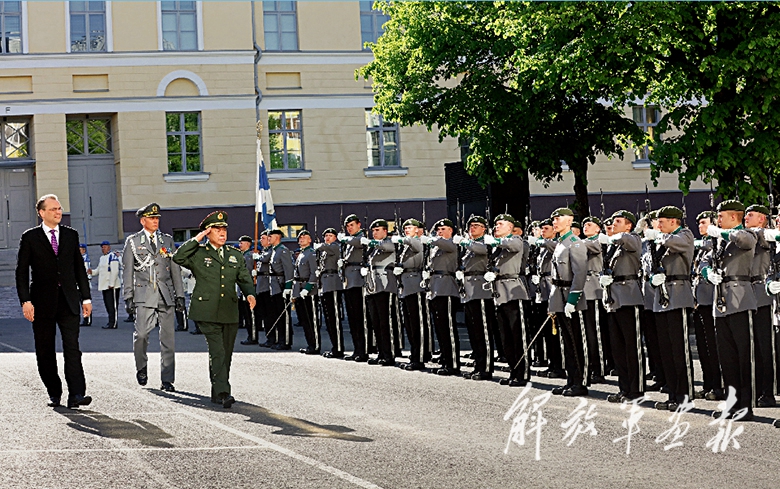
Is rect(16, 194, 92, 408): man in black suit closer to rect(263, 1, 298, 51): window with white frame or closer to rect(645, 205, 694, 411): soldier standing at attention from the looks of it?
rect(645, 205, 694, 411): soldier standing at attention

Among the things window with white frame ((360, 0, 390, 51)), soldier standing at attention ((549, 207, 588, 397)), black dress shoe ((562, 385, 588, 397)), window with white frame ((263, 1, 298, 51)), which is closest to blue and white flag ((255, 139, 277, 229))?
window with white frame ((263, 1, 298, 51))

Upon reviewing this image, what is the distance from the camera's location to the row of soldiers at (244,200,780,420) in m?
11.7

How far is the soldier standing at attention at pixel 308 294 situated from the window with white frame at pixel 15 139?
65.2 feet

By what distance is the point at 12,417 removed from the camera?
1130 centimetres

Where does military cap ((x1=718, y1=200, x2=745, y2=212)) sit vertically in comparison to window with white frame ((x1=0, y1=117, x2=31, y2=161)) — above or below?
below

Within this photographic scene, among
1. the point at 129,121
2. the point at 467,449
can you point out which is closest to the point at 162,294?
the point at 467,449

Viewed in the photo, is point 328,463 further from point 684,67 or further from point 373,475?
point 684,67

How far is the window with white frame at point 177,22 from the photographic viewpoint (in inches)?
1471

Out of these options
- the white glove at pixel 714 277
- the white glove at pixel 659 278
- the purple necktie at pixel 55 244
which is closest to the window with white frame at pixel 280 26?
the purple necktie at pixel 55 244

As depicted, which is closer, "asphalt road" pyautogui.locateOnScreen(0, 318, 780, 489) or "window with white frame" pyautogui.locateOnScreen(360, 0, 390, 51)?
"asphalt road" pyautogui.locateOnScreen(0, 318, 780, 489)

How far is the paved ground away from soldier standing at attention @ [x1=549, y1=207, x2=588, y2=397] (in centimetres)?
32

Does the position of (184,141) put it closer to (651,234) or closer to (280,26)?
(280,26)

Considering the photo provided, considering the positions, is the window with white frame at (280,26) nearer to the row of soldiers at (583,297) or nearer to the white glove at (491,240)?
the row of soldiers at (583,297)

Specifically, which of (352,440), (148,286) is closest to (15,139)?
(148,286)
